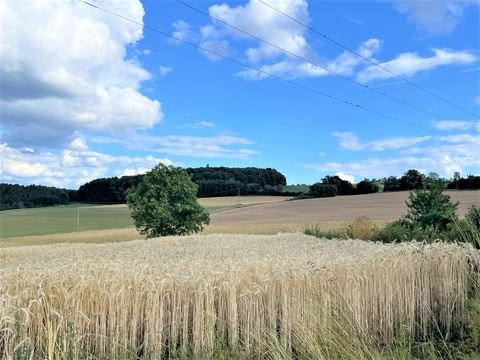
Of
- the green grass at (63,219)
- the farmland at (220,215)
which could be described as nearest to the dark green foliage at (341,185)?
the farmland at (220,215)

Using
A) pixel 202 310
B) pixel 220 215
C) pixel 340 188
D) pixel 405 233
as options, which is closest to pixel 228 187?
pixel 220 215

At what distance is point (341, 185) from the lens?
6303 centimetres

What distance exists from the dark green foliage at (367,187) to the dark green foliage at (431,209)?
151 ft

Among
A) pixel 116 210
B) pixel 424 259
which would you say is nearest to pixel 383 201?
pixel 116 210

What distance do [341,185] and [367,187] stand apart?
3613mm

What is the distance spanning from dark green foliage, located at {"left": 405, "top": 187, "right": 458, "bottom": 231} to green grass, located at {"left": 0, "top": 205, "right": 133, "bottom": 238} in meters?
32.3

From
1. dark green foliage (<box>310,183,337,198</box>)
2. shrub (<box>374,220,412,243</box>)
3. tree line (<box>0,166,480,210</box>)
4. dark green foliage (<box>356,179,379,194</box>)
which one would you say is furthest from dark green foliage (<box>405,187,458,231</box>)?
dark green foliage (<box>356,179,379,194</box>)

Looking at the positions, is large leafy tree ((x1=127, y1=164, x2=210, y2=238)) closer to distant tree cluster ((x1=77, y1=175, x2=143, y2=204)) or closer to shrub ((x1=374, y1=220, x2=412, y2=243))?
shrub ((x1=374, y1=220, x2=412, y2=243))

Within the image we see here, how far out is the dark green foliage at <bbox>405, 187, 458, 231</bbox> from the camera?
14898 mm

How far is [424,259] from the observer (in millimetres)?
6426

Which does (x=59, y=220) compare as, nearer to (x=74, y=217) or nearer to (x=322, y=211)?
(x=74, y=217)

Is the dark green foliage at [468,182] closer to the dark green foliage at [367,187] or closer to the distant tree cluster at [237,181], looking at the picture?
the dark green foliage at [367,187]

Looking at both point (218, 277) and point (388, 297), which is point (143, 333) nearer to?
point (218, 277)

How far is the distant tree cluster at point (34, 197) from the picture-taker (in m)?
49.0
